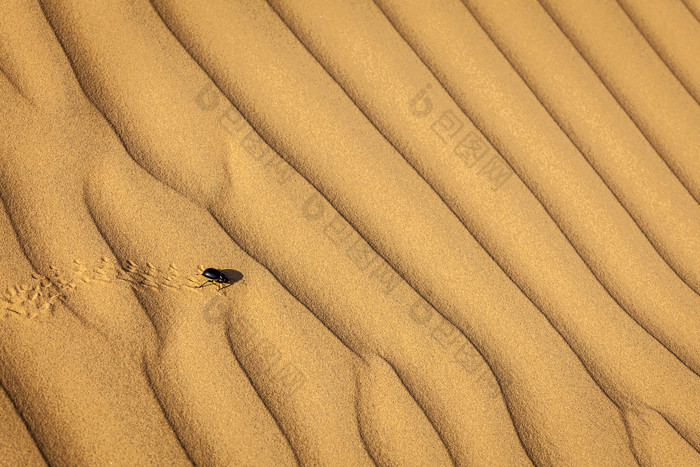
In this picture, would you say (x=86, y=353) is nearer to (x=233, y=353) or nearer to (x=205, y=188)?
(x=233, y=353)

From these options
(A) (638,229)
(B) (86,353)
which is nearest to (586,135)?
(A) (638,229)

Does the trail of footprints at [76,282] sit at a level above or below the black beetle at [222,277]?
above

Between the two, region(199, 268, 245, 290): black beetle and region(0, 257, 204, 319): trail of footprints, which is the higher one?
region(0, 257, 204, 319): trail of footprints

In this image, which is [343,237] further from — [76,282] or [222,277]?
[76,282]

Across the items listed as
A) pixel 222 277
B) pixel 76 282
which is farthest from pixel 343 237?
pixel 76 282
